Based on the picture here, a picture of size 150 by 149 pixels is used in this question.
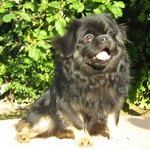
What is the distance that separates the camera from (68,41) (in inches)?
174

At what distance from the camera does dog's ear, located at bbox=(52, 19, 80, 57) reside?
4355mm

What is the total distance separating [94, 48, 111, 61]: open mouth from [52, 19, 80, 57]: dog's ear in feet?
0.79

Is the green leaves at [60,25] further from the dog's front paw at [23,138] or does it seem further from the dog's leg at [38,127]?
the dog's front paw at [23,138]

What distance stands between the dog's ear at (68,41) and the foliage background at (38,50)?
1.22 m

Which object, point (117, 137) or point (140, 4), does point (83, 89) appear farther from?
point (140, 4)

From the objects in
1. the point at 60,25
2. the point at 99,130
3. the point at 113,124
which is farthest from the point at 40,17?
the point at 113,124

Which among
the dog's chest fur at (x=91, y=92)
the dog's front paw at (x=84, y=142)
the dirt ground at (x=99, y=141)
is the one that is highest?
the dog's chest fur at (x=91, y=92)

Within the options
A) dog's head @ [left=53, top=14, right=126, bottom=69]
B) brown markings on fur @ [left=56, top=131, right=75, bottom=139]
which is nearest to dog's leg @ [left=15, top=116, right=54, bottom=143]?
brown markings on fur @ [left=56, top=131, right=75, bottom=139]

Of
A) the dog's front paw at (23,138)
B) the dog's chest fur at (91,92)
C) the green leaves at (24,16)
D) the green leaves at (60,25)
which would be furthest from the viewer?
the green leaves at (24,16)

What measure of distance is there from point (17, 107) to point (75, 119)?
3849 millimetres

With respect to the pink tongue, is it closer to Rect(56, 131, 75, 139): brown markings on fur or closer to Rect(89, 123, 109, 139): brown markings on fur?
Rect(89, 123, 109, 139): brown markings on fur

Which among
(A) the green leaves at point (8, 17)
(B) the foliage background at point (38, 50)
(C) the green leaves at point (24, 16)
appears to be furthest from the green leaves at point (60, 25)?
(A) the green leaves at point (8, 17)

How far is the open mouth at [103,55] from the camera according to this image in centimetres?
435

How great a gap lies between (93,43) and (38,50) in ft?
5.08
